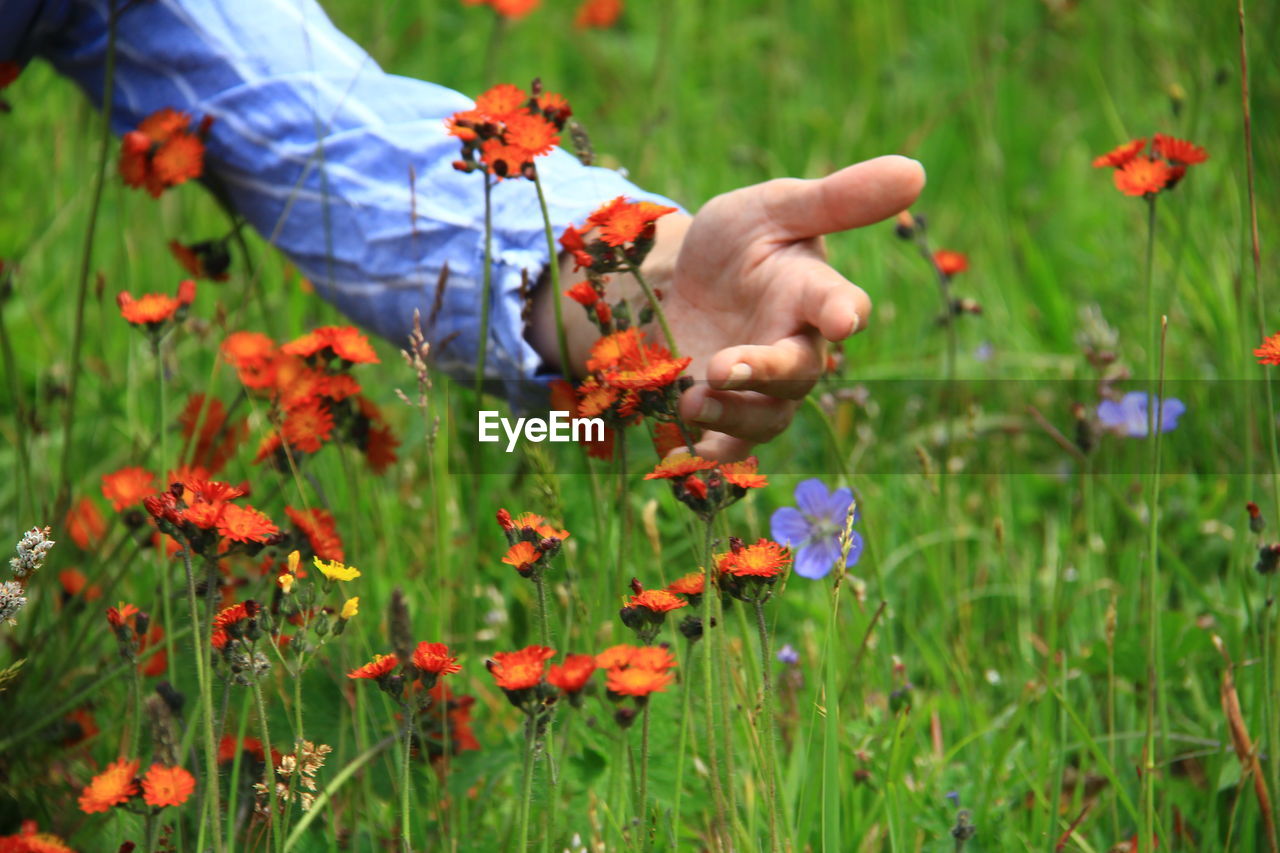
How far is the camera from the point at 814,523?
1.24 metres

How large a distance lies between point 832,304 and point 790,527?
1.44 ft

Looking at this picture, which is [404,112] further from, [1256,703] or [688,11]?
[688,11]

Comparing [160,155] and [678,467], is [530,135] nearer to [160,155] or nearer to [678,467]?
[678,467]

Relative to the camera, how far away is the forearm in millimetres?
1138

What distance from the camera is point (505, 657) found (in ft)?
2.24

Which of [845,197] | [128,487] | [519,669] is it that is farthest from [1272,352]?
[128,487]

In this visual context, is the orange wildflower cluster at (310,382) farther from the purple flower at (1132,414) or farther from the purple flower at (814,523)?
the purple flower at (1132,414)

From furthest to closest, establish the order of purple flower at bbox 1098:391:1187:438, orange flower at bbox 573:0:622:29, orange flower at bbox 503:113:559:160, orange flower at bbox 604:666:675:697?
orange flower at bbox 573:0:622:29 < purple flower at bbox 1098:391:1187:438 < orange flower at bbox 503:113:559:160 < orange flower at bbox 604:666:675:697

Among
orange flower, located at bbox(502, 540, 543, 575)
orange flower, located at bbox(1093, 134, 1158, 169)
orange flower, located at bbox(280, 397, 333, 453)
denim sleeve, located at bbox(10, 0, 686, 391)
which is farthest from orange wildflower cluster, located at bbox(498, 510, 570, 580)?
orange flower, located at bbox(1093, 134, 1158, 169)

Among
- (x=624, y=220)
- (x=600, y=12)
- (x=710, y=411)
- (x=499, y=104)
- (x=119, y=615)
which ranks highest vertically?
(x=600, y=12)

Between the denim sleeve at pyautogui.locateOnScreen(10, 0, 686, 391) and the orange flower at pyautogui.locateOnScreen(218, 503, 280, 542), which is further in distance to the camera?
the denim sleeve at pyautogui.locateOnScreen(10, 0, 686, 391)

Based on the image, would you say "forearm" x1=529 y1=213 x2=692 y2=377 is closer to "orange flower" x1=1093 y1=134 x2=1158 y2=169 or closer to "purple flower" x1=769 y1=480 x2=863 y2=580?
"purple flower" x1=769 y1=480 x2=863 y2=580

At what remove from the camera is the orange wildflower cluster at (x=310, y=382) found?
0.97 metres

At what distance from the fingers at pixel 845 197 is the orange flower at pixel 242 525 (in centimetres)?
48
